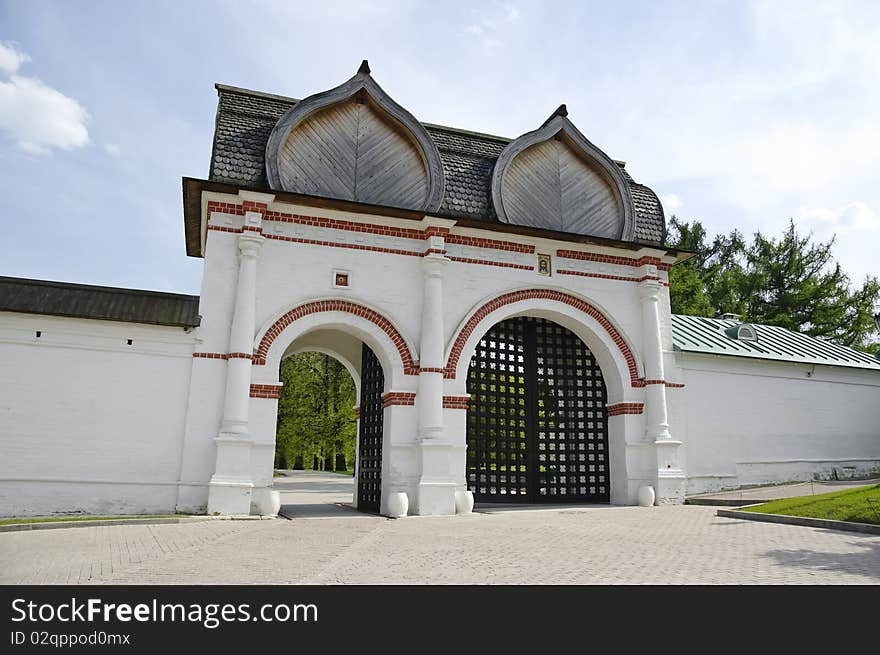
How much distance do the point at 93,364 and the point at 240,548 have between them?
5278mm

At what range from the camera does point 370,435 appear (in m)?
13.9

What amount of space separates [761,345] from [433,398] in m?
9.52

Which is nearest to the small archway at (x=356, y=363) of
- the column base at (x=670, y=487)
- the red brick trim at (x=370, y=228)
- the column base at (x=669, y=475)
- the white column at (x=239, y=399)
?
the white column at (x=239, y=399)

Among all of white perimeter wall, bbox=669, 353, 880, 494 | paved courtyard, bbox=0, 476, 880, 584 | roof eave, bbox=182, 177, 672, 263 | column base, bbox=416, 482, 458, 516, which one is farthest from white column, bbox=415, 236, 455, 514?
white perimeter wall, bbox=669, 353, 880, 494

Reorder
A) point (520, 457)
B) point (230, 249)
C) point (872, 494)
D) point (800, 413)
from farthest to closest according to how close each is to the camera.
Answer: point (800, 413)
point (520, 457)
point (230, 249)
point (872, 494)

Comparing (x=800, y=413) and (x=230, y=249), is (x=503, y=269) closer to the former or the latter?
(x=230, y=249)

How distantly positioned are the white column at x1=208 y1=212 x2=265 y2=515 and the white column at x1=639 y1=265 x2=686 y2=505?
7.90 m

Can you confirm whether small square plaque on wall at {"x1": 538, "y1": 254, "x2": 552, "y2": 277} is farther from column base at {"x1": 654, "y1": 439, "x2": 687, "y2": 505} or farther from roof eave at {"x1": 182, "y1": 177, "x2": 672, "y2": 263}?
column base at {"x1": 654, "y1": 439, "x2": 687, "y2": 505}

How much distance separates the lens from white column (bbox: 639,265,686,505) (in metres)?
13.6

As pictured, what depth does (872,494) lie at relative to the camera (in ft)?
33.0

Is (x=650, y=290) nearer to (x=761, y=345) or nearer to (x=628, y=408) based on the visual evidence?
(x=628, y=408)

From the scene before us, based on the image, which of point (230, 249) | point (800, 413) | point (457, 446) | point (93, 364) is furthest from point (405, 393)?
point (800, 413)

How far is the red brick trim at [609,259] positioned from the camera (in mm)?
14141

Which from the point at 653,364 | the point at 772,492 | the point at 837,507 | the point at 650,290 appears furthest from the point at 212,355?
the point at 772,492
